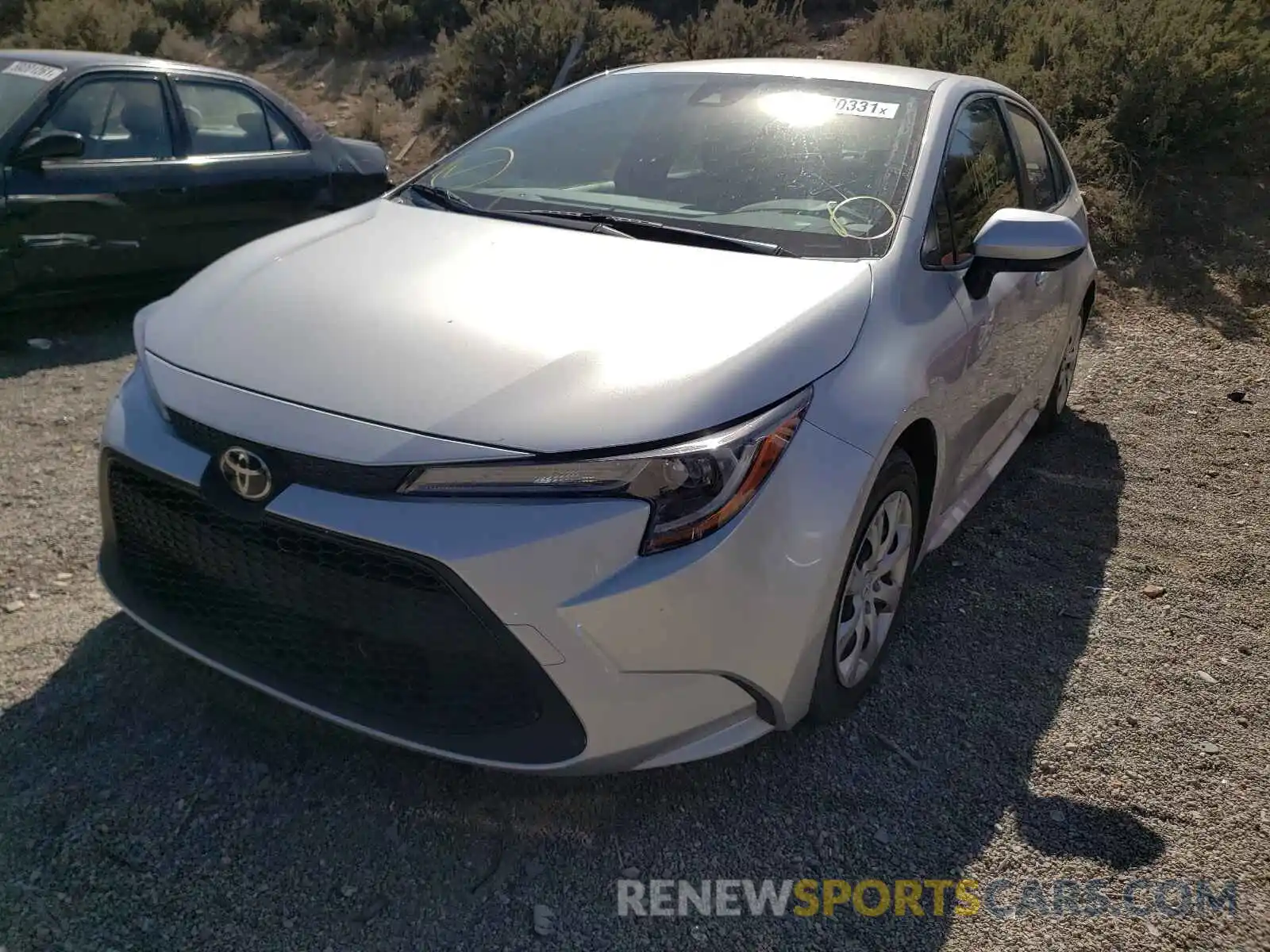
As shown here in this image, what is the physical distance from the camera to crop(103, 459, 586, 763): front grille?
209 cm

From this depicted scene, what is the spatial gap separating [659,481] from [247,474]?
84 centimetres

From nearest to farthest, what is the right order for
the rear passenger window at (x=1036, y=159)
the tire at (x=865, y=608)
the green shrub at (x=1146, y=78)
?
the tire at (x=865, y=608) < the rear passenger window at (x=1036, y=159) < the green shrub at (x=1146, y=78)

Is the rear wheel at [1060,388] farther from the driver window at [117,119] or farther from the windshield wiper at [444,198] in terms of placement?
the driver window at [117,119]

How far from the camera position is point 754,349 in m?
2.32

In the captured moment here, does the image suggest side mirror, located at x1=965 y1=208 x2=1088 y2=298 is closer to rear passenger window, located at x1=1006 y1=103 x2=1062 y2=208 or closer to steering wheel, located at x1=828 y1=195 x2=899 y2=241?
steering wheel, located at x1=828 y1=195 x2=899 y2=241

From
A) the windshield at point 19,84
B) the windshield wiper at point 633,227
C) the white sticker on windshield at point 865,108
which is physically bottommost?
the windshield at point 19,84

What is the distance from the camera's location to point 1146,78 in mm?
8281

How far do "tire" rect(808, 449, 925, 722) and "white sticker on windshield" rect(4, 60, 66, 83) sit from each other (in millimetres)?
4955

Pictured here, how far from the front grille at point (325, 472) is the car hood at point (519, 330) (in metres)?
0.11

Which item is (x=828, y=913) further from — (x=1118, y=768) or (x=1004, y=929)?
(x=1118, y=768)

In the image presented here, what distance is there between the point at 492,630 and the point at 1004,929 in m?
1.27

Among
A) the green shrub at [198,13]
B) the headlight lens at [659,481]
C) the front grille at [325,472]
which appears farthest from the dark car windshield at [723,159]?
the green shrub at [198,13]

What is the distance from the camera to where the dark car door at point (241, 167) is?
5984 mm

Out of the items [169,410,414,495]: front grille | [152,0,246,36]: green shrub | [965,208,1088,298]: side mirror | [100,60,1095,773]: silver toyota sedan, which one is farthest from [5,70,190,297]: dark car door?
[152,0,246,36]: green shrub
